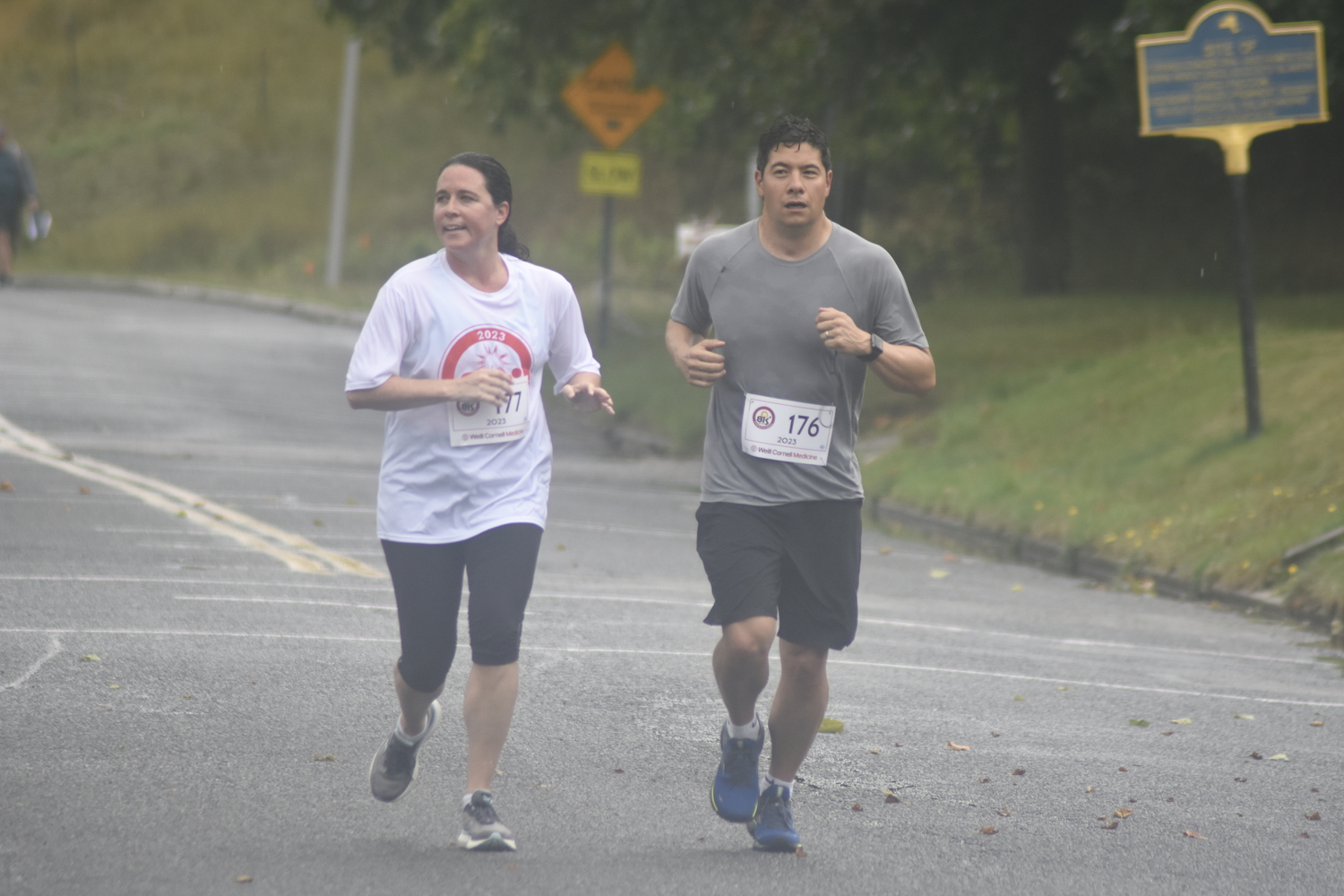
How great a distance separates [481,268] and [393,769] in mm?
1472

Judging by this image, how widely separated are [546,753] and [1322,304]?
15.5m

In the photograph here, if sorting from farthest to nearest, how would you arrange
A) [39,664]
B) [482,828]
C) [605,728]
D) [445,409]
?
[39,664] → [605,728] → [445,409] → [482,828]

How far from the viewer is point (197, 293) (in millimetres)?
32031

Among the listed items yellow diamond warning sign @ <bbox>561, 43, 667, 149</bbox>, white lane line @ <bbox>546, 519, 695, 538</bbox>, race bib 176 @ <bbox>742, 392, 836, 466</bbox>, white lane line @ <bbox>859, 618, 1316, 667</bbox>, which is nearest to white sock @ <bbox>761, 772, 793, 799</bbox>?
race bib 176 @ <bbox>742, 392, 836, 466</bbox>

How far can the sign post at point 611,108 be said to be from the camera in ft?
76.3

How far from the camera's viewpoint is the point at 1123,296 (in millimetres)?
23500

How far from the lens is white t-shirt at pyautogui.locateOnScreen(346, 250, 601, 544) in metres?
5.10

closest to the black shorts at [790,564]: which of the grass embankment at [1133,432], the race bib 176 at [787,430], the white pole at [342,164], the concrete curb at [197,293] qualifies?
the race bib 176 at [787,430]

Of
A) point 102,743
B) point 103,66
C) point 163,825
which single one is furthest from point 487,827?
point 103,66

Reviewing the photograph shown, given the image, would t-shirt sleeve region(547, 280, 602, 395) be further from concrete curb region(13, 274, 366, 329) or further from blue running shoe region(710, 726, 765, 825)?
concrete curb region(13, 274, 366, 329)

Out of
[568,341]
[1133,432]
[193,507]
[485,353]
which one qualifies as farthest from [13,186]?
[485,353]

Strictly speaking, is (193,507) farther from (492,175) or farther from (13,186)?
(13,186)

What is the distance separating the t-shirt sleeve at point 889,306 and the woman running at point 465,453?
971 mm

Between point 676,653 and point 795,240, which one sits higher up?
point 795,240
